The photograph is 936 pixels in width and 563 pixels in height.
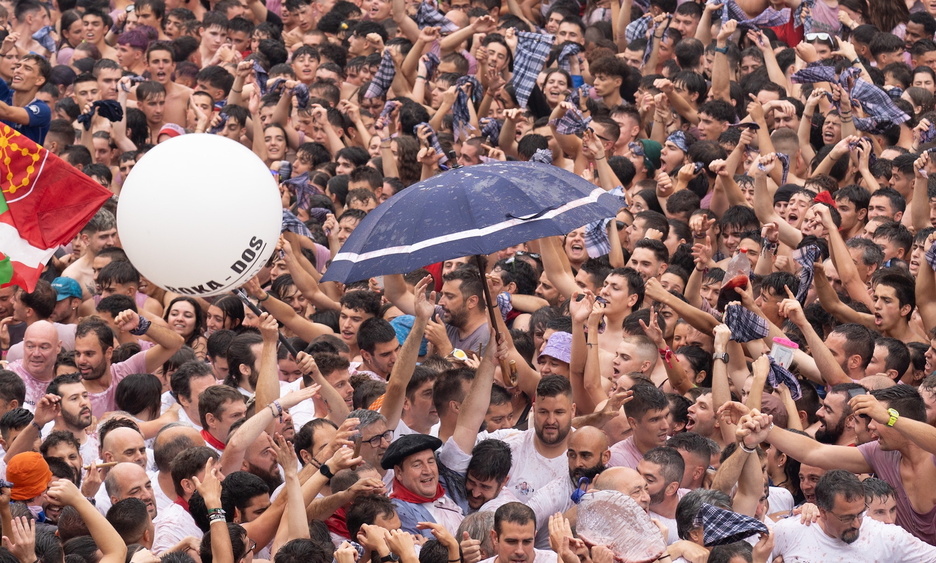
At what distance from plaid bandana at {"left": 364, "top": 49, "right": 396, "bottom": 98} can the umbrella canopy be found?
609 cm

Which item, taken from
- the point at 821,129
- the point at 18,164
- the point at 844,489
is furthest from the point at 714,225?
the point at 18,164

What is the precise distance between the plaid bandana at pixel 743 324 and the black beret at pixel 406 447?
207 centimetres

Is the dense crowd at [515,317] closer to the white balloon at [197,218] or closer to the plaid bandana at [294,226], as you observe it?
the plaid bandana at [294,226]

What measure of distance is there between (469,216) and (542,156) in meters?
4.08

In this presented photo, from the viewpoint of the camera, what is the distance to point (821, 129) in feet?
40.7

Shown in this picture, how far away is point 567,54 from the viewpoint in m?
14.0

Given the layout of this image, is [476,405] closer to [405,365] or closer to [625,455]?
[405,365]

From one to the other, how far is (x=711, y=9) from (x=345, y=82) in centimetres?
340

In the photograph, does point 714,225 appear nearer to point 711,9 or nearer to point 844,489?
point 711,9

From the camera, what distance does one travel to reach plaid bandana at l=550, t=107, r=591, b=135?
11.8 m

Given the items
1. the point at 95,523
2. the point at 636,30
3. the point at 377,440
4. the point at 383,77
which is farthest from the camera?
the point at 636,30

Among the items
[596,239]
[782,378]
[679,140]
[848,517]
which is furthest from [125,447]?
[679,140]

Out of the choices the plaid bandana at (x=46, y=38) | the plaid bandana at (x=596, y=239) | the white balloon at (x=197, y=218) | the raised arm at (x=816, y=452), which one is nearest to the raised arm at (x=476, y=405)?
the white balloon at (x=197, y=218)

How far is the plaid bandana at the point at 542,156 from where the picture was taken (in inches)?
456
